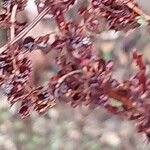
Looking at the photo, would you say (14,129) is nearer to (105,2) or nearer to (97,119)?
(97,119)

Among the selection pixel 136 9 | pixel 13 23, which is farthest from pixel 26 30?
pixel 136 9

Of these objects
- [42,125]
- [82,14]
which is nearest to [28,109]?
[42,125]

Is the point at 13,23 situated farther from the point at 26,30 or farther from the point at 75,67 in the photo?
the point at 75,67

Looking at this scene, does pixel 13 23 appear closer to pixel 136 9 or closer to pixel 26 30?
pixel 26 30

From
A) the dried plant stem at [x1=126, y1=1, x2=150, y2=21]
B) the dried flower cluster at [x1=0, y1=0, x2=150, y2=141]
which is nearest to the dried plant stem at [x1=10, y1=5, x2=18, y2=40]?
the dried flower cluster at [x1=0, y1=0, x2=150, y2=141]

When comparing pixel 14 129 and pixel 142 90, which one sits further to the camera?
pixel 14 129

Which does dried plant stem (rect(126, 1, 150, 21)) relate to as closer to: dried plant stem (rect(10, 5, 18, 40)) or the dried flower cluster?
the dried flower cluster

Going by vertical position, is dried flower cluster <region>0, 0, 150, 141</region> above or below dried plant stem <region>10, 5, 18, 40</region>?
below

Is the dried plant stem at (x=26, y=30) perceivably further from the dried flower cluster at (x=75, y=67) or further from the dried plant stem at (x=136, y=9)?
the dried plant stem at (x=136, y=9)
